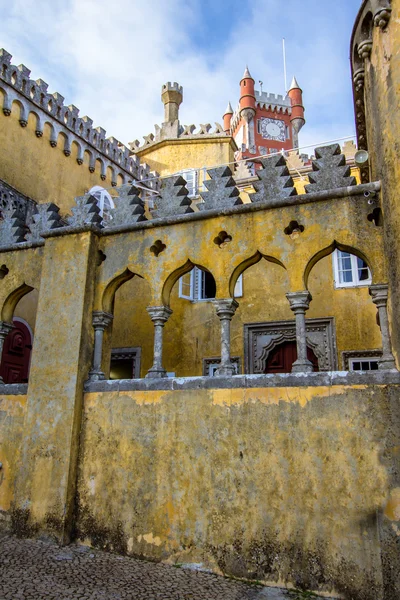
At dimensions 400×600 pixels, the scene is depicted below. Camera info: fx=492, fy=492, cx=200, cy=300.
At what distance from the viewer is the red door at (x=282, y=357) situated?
10.8 metres

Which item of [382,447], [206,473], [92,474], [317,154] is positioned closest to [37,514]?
[92,474]

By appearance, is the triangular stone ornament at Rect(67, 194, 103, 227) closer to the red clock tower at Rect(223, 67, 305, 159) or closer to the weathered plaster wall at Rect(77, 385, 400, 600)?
the weathered plaster wall at Rect(77, 385, 400, 600)

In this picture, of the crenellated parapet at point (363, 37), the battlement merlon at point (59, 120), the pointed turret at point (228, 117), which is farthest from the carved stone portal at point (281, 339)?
the pointed turret at point (228, 117)

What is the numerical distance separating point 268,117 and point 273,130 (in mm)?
1400

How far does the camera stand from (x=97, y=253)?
22.2ft

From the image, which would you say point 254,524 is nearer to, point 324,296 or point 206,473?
point 206,473

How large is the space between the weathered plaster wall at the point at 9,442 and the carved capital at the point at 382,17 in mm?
6152

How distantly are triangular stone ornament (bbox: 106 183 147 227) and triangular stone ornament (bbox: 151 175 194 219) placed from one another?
10.1 inches

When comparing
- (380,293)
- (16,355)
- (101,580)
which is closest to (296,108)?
(16,355)

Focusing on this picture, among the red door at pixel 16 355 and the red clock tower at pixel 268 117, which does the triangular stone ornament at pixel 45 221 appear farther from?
the red clock tower at pixel 268 117

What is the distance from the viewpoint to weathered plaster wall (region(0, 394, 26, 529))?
20.3 ft

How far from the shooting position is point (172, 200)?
656 cm

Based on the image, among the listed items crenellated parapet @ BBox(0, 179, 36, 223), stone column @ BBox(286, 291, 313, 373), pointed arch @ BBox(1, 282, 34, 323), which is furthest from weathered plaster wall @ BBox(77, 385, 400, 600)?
crenellated parapet @ BBox(0, 179, 36, 223)

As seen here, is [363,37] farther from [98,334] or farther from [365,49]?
[98,334]
